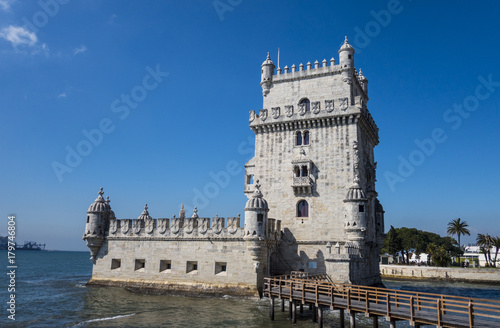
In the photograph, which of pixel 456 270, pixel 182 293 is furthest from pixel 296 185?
pixel 456 270

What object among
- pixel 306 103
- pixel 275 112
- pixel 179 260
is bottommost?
pixel 179 260

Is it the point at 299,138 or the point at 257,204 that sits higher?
the point at 299,138

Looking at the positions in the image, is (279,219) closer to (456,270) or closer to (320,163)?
(320,163)

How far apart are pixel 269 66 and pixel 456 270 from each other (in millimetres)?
45490

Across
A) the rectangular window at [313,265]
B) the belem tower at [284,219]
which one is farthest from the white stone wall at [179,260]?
the rectangular window at [313,265]

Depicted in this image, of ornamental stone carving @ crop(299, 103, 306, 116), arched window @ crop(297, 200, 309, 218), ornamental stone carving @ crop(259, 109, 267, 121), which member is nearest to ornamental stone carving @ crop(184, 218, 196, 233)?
arched window @ crop(297, 200, 309, 218)

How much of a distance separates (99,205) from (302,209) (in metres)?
21.4

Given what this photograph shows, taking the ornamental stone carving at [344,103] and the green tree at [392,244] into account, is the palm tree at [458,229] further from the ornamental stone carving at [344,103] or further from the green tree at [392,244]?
the ornamental stone carving at [344,103]

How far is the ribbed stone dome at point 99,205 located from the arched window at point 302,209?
811 inches

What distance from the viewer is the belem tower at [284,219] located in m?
32.9

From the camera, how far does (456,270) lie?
6003 centimetres

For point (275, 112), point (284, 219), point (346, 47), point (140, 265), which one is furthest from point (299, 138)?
point (140, 265)

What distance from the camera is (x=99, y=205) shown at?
132 ft

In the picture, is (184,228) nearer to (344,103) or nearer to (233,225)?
(233,225)
